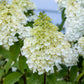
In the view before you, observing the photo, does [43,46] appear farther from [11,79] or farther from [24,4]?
[24,4]

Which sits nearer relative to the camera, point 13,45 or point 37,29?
point 37,29

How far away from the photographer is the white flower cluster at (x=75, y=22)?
7.53ft

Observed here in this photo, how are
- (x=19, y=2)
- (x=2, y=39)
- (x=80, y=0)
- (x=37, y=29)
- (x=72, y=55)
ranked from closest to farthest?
(x=37, y=29) → (x=2, y=39) → (x=72, y=55) → (x=80, y=0) → (x=19, y=2)

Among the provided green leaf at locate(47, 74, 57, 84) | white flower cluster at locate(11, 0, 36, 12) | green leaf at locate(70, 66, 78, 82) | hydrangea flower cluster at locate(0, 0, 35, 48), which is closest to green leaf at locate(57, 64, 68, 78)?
green leaf at locate(70, 66, 78, 82)

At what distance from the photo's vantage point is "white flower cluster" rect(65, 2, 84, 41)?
7.53 ft

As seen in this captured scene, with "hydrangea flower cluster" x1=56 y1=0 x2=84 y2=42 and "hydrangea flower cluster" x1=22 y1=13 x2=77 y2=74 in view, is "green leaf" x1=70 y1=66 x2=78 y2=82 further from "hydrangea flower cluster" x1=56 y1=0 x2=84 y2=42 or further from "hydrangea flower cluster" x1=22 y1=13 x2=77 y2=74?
"hydrangea flower cluster" x1=22 y1=13 x2=77 y2=74

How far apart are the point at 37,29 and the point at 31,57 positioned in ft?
0.67

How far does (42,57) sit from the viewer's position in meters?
1.70

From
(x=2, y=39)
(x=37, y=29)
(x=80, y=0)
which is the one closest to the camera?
(x=37, y=29)

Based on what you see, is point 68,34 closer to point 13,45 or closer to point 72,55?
point 72,55

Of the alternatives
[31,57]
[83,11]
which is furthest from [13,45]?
[83,11]

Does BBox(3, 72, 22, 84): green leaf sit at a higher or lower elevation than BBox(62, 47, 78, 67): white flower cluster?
lower

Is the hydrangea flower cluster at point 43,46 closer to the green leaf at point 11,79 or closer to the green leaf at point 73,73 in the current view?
the green leaf at point 11,79

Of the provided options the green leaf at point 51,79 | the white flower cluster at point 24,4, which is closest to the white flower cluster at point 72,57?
the green leaf at point 51,79
